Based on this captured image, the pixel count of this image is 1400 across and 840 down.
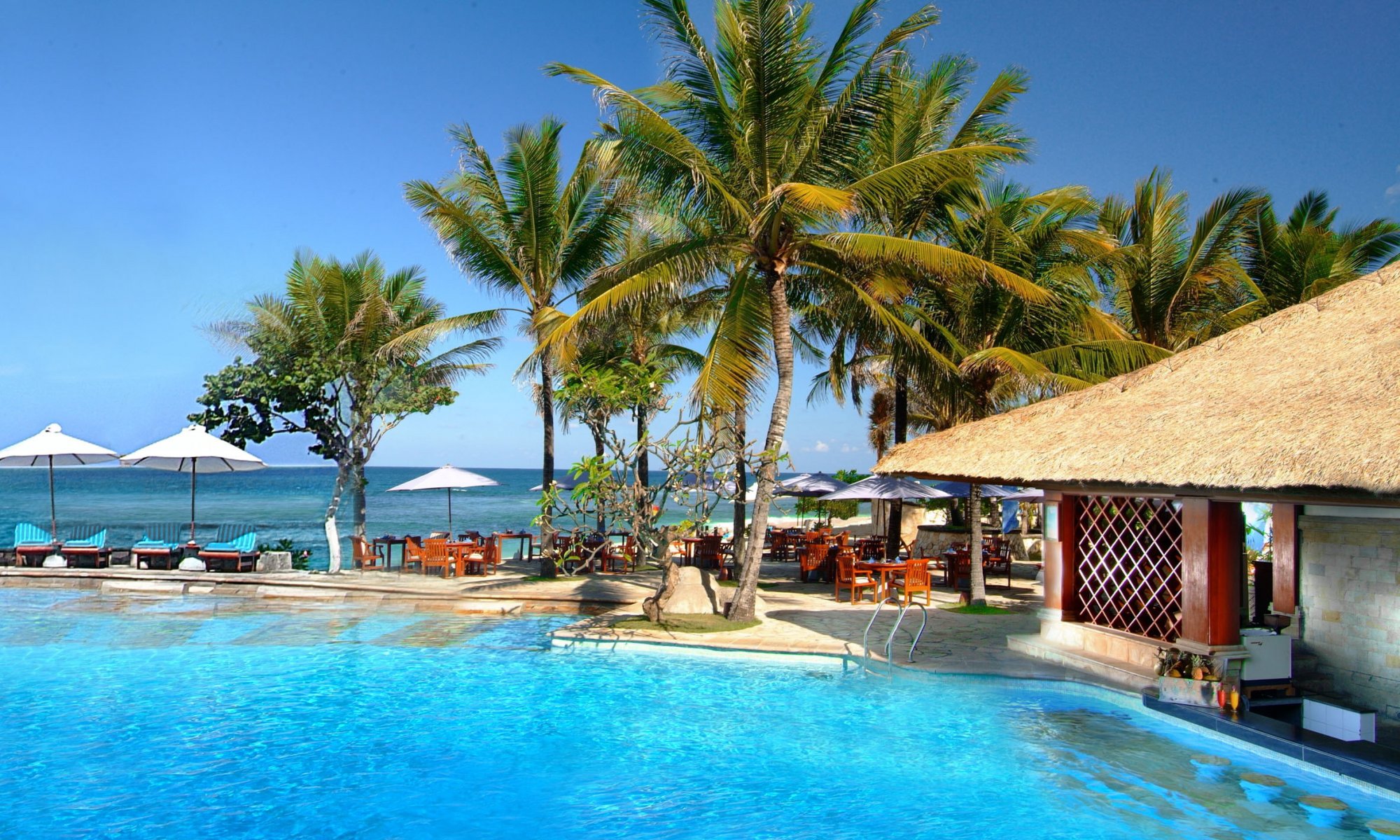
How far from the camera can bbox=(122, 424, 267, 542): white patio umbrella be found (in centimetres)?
1731

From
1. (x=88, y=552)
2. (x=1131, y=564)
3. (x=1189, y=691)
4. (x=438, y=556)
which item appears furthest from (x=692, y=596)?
(x=88, y=552)

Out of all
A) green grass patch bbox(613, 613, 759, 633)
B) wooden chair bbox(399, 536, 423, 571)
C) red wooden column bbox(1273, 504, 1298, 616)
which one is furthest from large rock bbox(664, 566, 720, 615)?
wooden chair bbox(399, 536, 423, 571)

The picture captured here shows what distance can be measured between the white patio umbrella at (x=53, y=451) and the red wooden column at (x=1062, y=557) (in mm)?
17831

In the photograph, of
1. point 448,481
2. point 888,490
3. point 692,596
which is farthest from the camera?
point 448,481

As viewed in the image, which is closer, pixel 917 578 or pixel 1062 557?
pixel 1062 557

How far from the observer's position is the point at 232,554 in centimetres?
1680

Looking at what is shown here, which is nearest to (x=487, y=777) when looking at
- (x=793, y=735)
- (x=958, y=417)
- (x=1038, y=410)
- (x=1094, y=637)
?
(x=793, y=735)

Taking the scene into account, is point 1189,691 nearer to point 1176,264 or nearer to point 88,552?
point 1176,264

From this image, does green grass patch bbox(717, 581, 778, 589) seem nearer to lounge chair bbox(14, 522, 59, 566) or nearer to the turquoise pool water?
the turquoise pool water

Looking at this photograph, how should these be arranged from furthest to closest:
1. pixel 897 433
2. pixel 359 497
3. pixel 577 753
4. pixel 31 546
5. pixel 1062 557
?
pixel 359 497 → pixel 31 546 → pixel 897 433 → pixel 1062 557 → pixel 577 753

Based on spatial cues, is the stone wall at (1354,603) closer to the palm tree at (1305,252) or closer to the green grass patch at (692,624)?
the green grass patch at (692,624)

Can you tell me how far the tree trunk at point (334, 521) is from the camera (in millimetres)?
17062

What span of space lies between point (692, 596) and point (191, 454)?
35.9 ft

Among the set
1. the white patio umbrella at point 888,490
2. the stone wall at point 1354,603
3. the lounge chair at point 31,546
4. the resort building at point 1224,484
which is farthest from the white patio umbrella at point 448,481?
the stone wall at point 1354,603
